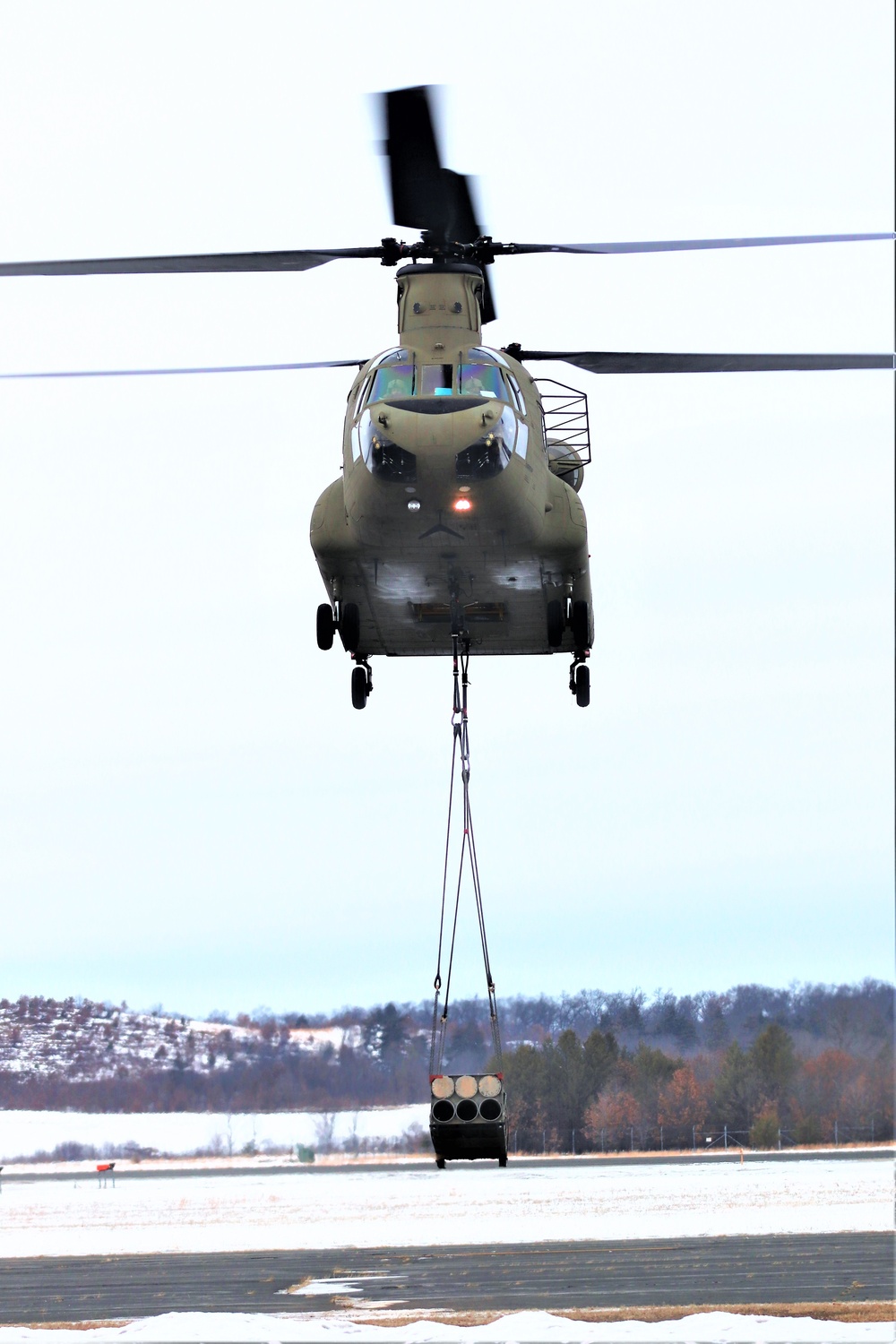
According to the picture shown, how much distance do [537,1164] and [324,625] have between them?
47.3 m

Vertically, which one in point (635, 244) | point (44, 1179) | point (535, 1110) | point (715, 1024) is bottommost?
point (44, 1179)

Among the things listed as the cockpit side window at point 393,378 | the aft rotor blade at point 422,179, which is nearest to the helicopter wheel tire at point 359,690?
the cockpit side window at point 393,378

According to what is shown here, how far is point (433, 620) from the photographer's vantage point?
1675 centimetres

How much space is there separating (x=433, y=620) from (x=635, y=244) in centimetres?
496

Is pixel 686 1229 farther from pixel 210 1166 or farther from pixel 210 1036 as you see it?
pixel 210 1166

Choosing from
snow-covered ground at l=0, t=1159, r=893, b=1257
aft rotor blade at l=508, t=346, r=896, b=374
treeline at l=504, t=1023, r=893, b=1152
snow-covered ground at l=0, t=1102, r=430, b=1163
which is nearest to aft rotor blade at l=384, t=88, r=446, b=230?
aft rotor blade at l=508, t=346, r=896, b=374

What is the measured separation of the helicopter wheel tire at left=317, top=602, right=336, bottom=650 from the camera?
1648cm

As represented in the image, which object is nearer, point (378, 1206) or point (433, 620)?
point (433, 620)

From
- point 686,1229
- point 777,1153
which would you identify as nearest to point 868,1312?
point 686,1229

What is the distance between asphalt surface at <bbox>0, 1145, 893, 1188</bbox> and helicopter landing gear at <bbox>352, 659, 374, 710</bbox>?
4386 centimetres

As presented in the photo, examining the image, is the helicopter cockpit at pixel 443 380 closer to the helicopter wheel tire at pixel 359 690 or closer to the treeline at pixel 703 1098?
the helicopter wheel tire at pixel 359 690

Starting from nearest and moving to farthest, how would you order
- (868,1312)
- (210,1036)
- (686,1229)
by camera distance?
(868,1312), (686,1229), (210,1036)

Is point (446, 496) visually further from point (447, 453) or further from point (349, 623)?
point (349, 623)

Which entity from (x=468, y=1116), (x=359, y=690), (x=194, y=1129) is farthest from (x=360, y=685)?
(x=194, y=1129)
